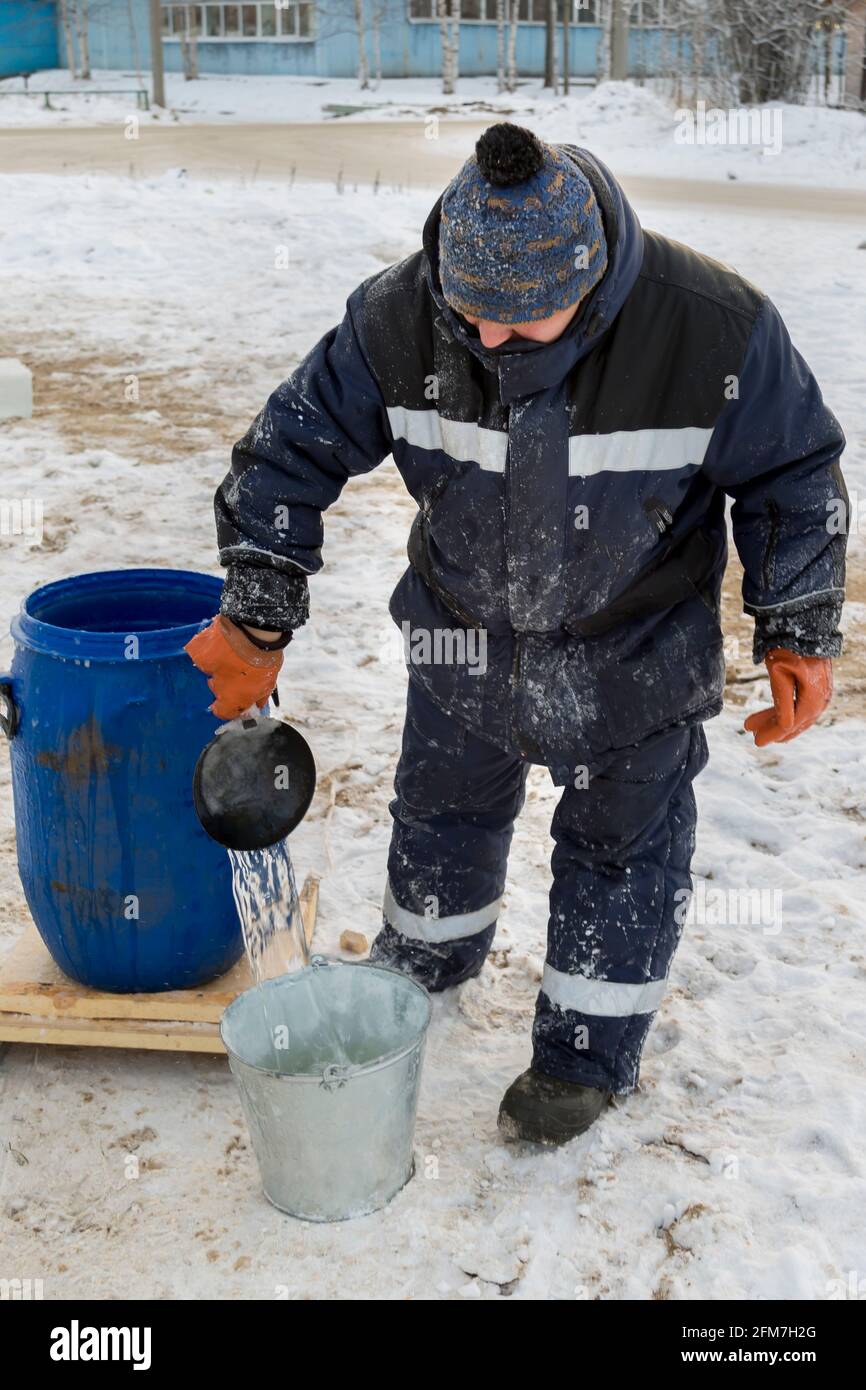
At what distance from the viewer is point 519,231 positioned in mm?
1873

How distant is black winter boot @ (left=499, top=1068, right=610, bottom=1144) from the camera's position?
2.41 meters

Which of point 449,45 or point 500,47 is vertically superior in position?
point 500,47

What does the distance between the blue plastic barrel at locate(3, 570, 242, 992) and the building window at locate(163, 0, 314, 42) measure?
122 ft

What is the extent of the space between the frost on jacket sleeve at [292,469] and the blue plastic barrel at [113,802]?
195 mm

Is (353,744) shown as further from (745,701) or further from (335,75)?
(335,75)

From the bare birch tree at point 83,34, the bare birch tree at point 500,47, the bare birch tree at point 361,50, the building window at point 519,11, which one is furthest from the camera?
the building window at point 519,11

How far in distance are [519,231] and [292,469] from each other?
60 centimetres

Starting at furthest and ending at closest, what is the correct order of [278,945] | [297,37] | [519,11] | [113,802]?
[519,11]
[297,37]
[278,945]
[113,802]

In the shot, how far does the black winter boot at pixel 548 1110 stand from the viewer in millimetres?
2406

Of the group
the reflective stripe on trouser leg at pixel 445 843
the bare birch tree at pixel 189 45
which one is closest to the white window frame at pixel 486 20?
the bare birch tree at pixel 189 45

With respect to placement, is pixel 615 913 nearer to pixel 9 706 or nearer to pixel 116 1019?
pixel 116 1019

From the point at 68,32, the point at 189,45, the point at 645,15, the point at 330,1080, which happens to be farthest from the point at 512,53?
the point at 330,1080

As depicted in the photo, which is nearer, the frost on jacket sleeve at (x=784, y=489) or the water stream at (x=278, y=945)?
the frost on jacket sleeve at (x=784, y=489)

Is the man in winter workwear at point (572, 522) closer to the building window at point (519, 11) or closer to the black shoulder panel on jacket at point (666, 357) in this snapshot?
the black shoulder panel on jacket at point (666, 357)
